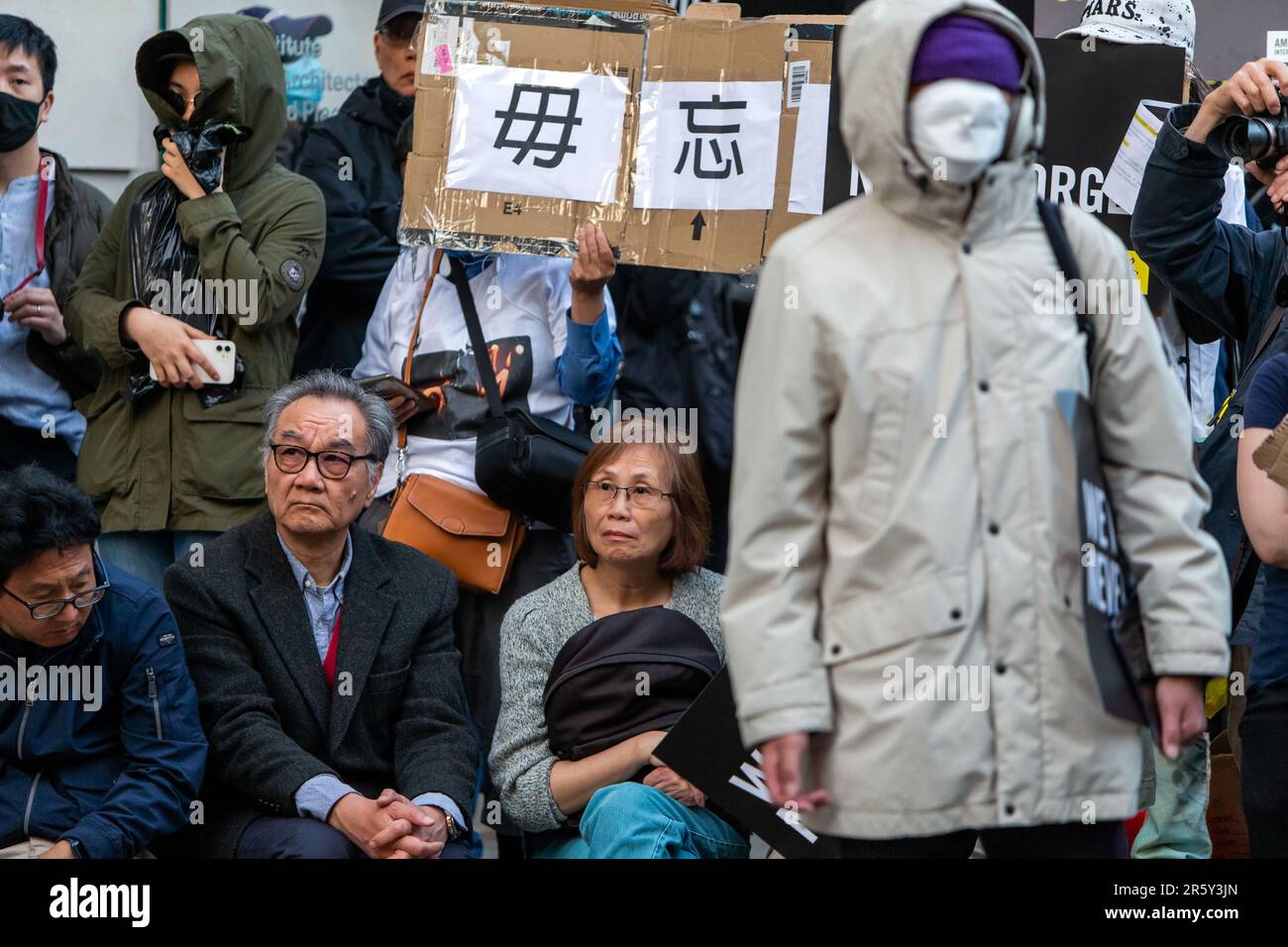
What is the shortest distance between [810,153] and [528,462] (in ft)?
3.92

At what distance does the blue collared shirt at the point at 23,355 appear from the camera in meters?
5.20

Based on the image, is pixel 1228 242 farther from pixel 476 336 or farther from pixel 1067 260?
pixel 476 336

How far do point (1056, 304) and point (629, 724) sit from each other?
75.2 inches

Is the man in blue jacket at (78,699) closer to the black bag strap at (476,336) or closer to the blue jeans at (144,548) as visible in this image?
the blue jeans at (144,548)

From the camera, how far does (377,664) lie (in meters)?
4.45

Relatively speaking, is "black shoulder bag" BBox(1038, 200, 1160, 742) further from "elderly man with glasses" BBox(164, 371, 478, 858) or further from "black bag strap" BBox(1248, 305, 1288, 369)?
"elderly man with glasses" BBox(164, 371, 478, 858)

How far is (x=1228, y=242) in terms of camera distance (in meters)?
4.61

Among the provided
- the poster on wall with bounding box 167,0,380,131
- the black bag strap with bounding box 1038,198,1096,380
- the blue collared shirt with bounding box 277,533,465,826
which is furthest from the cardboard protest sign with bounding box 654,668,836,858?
the poster on wall with bounding box 167,0,380,131

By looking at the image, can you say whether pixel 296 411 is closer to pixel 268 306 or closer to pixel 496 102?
pixel 268 306

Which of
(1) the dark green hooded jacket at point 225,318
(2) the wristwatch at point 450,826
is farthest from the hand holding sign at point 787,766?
(1) the dark green hooded jacket at point 225,318

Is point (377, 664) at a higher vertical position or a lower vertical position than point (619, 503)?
lower

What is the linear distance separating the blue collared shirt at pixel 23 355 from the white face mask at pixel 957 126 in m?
3.29
